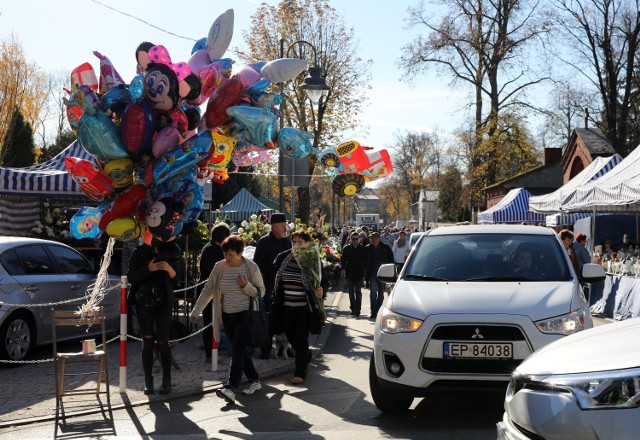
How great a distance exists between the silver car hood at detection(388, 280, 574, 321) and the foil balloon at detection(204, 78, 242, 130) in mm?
3655

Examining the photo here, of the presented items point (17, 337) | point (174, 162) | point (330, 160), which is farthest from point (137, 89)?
point (330, 160)

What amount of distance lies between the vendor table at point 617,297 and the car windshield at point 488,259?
8.24m

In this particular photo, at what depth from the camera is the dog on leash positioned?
11.8m

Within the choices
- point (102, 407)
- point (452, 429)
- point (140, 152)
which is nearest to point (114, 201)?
point (140, 152)

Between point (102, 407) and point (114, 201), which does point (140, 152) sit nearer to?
point (114, 201)

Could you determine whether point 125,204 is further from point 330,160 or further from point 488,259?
point 330,160

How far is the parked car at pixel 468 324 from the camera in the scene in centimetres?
693

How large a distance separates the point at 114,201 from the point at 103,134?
3.03 ft

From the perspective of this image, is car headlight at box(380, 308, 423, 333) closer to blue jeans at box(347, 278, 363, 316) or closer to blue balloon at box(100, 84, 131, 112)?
blue balloon at box(100, 84, 131, 112)

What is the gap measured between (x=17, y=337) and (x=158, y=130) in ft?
11.2

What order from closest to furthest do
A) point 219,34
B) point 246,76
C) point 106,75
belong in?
point 106,75
point 246,76
point 219,34

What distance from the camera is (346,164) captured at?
47.3 ft

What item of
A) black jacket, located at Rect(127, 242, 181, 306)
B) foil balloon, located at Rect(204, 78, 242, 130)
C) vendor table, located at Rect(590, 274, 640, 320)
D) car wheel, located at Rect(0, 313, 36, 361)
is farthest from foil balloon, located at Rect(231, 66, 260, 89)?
vendor table, located at Rect(590, 274, 640, 320)

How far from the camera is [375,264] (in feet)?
61.3
